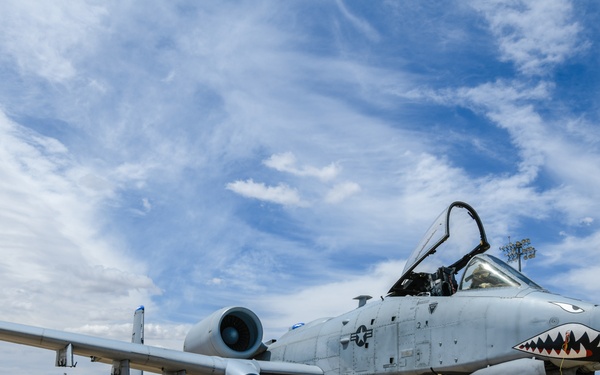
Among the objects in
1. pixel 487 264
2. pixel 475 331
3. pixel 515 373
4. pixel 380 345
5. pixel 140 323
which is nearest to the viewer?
pixel 515 373

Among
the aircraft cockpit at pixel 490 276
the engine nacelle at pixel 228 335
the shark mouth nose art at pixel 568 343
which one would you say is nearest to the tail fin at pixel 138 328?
the engine nacelle at pixel 228 335

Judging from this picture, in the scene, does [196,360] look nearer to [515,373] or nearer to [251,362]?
[251,362]

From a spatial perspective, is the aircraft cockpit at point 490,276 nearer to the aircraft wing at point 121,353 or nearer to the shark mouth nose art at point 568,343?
the shark mouth nose art at point 568,343

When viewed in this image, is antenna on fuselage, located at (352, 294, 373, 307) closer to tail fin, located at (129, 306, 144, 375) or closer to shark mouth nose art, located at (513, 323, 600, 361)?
shark mouth nose art, located at (513, 323, 600, 361)

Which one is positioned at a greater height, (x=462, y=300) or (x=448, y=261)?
(x=448, y=261)

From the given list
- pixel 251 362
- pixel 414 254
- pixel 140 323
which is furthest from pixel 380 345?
pixel 140 323

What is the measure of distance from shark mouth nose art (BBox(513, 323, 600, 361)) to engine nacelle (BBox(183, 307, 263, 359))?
25.4ft

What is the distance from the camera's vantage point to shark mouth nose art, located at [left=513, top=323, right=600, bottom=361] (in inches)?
309

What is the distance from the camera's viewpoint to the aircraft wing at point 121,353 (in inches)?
434

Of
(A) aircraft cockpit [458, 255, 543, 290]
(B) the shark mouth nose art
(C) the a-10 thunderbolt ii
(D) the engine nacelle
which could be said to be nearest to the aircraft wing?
(C) the a-10 thunderbolt ii

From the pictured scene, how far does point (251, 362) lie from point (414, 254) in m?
4.13

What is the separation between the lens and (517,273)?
31.5 feet

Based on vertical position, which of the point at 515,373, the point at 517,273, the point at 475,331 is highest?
the point at 517,273

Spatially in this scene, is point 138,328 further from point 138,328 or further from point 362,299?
point 362,299
